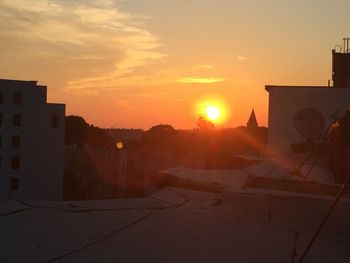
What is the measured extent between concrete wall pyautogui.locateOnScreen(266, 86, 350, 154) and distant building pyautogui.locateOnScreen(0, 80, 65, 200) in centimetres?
2737

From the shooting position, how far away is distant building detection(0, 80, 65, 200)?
156 feet

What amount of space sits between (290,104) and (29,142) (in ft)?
97.0

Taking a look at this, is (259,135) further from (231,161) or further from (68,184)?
(231,161)

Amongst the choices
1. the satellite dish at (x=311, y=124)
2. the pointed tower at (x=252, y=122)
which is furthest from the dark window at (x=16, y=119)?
the satellite dish at (x=311, y=124)

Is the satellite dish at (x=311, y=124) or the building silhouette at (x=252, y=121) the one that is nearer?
the satellite dish at (x=311, y=124)

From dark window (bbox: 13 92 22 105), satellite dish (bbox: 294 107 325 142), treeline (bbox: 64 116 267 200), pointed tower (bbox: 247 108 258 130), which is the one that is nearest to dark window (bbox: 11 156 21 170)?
dark window (bbox: 13 92 22 105)

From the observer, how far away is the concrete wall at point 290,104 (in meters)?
26.3

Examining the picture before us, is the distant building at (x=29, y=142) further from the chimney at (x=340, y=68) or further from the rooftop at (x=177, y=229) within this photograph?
the rooftop at (x=177, y=229)

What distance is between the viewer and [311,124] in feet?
55.1

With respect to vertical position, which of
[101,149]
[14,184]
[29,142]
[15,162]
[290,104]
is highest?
[290,104]

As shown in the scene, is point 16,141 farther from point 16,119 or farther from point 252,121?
point 252,121

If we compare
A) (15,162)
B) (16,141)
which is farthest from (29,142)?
(15,162)

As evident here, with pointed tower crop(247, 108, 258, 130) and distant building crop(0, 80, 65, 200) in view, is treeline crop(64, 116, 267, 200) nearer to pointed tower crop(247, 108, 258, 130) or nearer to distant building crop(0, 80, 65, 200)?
pointed tower crop(247, 108, 258, 130)

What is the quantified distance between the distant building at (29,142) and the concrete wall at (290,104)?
27365 mm
